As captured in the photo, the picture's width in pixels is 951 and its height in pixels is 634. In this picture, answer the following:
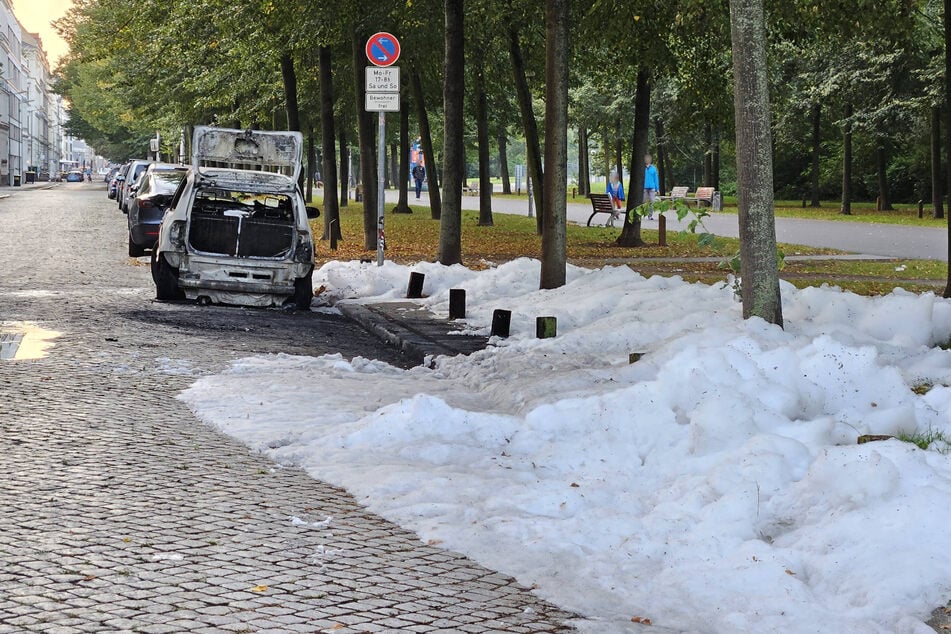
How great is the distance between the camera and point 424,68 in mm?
29812

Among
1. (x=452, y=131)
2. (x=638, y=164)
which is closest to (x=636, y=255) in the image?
(x=638, y=164)

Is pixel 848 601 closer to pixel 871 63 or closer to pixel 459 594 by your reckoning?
pixel 459 594

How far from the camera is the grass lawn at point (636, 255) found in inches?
718

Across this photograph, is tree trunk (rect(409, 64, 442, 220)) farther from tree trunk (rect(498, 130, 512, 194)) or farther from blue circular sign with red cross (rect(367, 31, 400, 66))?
blue circular sign with red cross (rect(367, 31, 400, 66))

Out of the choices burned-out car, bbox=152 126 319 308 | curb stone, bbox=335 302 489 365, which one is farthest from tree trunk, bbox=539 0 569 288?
burned-out car, bbox=152 126 319 308

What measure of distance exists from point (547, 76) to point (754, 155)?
558cm

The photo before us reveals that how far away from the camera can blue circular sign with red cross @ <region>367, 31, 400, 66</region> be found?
59.7 ft

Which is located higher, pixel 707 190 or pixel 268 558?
pixel 707 190

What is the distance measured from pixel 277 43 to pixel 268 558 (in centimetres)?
2218

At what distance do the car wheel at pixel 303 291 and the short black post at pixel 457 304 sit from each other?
237 centimetres

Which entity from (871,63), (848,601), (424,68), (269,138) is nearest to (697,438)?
(848,601)

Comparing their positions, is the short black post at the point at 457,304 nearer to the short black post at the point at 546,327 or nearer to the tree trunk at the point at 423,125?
the short black post at the point at 546,327

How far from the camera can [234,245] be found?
51.8 ft

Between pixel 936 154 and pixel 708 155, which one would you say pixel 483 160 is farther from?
pixel 708 155
